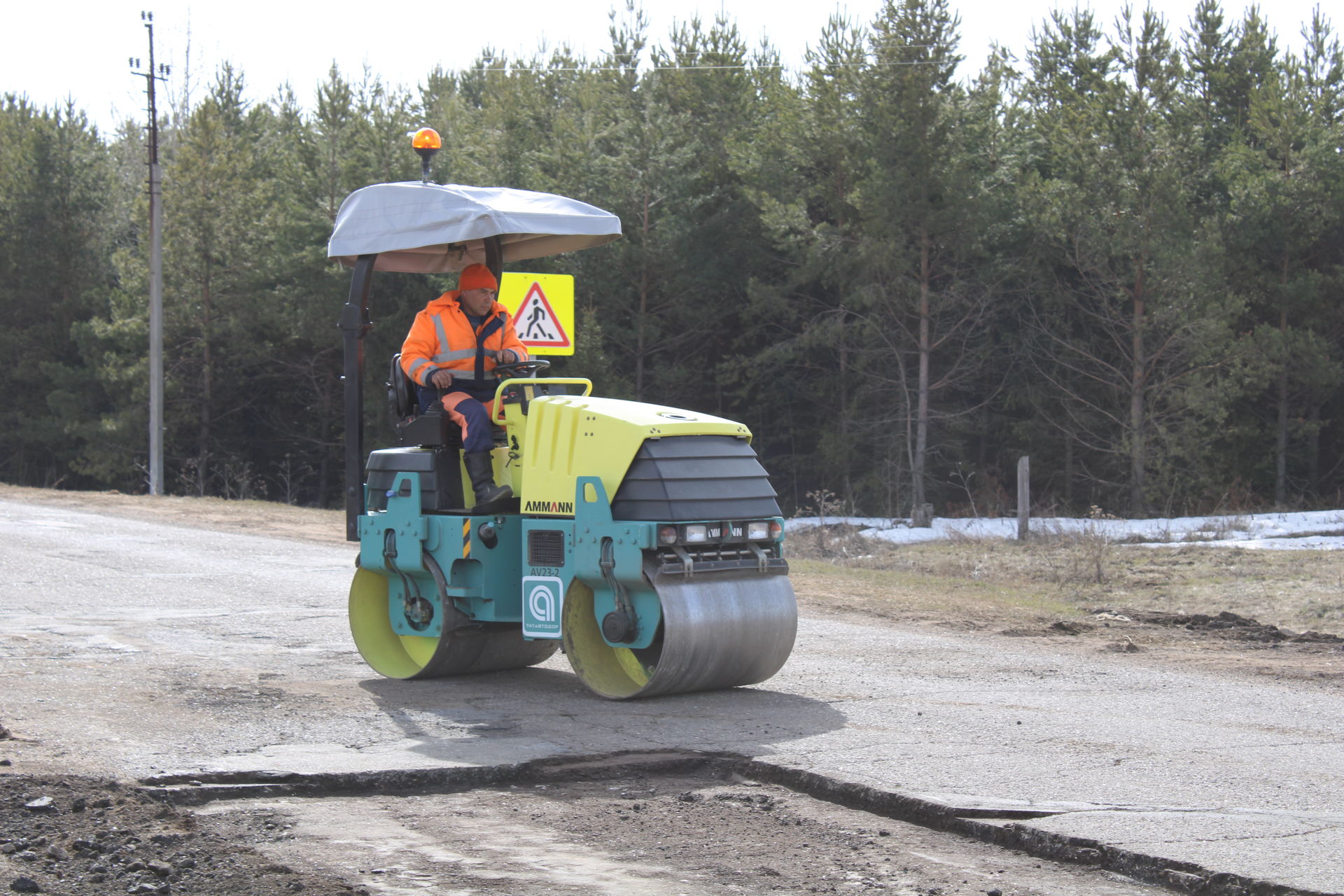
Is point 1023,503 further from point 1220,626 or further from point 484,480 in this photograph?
point 484,480

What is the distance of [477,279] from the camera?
8109 millimetres

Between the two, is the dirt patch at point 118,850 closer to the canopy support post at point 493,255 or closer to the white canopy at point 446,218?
the white canopy at point 446,218

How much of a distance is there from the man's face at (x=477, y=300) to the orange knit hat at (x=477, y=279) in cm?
3

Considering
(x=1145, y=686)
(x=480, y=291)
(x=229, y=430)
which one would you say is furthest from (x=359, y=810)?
(x=229, y=430)

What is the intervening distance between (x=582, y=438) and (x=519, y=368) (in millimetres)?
942

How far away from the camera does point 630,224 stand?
3403 cm

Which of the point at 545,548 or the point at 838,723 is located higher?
the point at 545,548

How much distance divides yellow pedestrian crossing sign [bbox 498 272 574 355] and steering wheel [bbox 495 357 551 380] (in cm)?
408

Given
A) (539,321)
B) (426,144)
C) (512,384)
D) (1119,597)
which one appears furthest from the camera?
(1119,597)

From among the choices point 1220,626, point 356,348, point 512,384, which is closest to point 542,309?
point 356,348

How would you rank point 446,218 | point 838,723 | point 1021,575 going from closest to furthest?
point 838,723 → point 446,218 → point 1021,575

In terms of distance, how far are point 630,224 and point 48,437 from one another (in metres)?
21.3

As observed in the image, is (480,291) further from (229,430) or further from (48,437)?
(48,437)

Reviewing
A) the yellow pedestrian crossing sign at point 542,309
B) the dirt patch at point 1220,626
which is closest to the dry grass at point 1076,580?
the dirt patch at point 1220,626
